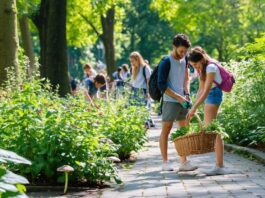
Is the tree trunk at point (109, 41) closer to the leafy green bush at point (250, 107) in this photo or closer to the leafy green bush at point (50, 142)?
the leafy green bush at point (250, 107)

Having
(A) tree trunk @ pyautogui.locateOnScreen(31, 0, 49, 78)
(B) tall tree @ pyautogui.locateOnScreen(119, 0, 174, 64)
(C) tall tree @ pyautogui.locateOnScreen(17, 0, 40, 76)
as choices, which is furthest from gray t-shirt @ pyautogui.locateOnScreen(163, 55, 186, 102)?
(B) tall tree @ pyautogui.locateOnScreen(119, 0, 174, 64)

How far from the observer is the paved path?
6922 mm

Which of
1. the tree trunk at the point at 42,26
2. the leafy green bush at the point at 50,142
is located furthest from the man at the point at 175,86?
the tree trunk at the point at 42,26

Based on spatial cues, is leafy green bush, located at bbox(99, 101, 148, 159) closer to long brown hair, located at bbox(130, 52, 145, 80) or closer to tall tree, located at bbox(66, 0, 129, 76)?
long brown hair, located at bbox(130, 52, 145, 80)

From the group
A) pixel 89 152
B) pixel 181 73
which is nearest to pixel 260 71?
pixel 181 73

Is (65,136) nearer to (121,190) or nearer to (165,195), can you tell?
(121,190)

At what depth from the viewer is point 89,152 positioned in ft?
24.3

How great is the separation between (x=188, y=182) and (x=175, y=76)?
1.82m

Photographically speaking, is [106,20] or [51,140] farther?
[106,20]

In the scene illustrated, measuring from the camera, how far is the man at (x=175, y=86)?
8935 mm

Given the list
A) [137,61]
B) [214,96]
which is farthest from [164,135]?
[137,61]

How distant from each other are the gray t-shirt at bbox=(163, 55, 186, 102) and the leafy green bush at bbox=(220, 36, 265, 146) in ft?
6.61

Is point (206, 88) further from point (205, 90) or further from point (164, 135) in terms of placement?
point (164, 135)

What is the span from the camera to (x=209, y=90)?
8.59 m
